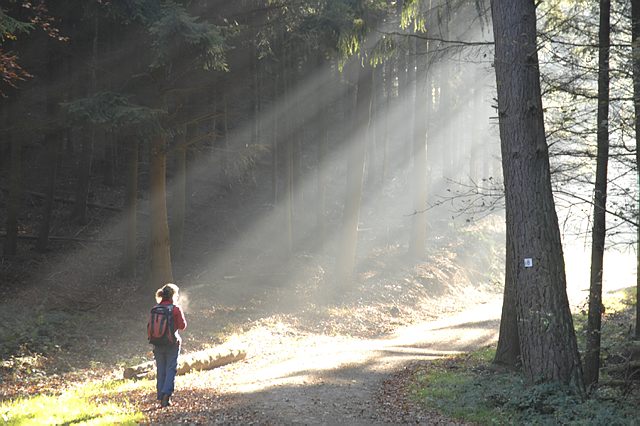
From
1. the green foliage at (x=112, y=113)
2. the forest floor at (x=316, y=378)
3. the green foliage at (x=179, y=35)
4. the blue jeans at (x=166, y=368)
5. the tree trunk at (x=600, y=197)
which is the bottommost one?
the forest floor at (x=316, y=378)

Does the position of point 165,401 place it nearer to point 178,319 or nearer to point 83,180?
point 178,319

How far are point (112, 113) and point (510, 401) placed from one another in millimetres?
10419

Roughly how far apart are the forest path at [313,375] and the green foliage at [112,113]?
19.7 ft

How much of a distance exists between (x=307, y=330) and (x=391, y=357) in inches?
161

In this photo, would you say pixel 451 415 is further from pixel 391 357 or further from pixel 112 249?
pixel 112 249

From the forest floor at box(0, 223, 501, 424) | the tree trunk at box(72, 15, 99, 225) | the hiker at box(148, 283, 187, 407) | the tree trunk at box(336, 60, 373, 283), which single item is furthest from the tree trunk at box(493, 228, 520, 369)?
the tree trunk at box(72, 15, 99, 225)

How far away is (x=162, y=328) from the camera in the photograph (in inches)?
320

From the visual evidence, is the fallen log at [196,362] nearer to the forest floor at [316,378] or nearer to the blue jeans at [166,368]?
the forest floor at [316,378]

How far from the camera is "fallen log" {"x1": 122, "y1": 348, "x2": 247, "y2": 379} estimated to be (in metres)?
10.5

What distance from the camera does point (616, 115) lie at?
28.9ft

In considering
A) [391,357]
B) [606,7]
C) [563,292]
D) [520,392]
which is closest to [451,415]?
[520,392]

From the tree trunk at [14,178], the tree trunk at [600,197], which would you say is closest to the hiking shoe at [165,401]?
the tree trunk at [600,197]

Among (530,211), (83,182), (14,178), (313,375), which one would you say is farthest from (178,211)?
(530,211)

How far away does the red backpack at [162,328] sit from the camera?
812 centimetres
